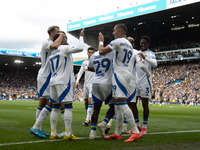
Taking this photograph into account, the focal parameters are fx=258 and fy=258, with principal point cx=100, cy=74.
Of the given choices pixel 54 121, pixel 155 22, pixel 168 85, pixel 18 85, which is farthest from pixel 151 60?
pixel 18 85

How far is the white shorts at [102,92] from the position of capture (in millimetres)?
5191

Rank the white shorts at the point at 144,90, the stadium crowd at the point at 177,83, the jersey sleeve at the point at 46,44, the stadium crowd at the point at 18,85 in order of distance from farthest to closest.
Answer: the stadium crowd at the point at 18,85 < the stadium crowd at the point at 177,83 < the white shorts at the point at 144,90 < the jersey sleeve at the point at 46,44

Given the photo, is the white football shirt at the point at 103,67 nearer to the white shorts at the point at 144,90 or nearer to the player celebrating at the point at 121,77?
the player celebrating at the point at 121,77

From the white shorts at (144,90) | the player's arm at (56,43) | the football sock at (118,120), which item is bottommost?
the football sock at (118,120)

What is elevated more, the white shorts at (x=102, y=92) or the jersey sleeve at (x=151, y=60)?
the jersey sleeve at (x=151, y=60)

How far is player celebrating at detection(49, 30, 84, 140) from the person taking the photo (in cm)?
487

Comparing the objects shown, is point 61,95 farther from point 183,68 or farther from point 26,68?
point 26,68

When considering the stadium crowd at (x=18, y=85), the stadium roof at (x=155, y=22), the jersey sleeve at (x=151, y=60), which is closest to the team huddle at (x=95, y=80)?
the jersey sleeve at (x=151, y=60)

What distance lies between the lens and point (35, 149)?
3.92 m

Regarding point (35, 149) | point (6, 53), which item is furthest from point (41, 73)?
point (6, 53)

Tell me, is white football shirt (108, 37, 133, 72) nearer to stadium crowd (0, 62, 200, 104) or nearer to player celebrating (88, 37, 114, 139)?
player celebrating (88, 37, 114, 139)

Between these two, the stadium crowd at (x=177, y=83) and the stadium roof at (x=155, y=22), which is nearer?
the stadium crowd at (x=177, y=83)

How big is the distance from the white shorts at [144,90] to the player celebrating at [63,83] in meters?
2.21

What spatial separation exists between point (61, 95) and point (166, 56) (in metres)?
42.9
